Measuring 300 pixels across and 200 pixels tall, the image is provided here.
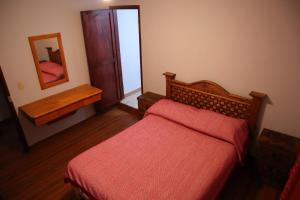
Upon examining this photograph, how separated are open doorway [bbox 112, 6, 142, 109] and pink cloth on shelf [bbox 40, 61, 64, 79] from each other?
130 cm

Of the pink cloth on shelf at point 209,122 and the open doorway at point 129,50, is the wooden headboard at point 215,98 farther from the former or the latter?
the open doorway at point 129,50

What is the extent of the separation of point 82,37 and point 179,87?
6.32 feet

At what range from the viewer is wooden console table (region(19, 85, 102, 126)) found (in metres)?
2.99

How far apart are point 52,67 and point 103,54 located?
3.29 feet

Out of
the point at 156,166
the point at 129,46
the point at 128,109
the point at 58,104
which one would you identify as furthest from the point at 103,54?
the point at 156,166

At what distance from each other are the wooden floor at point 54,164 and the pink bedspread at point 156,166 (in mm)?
467

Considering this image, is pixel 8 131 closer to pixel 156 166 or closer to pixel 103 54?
pixel 103 54

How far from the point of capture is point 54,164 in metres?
3.07

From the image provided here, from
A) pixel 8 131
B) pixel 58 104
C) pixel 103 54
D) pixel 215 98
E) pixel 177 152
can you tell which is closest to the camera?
pixel 177 152

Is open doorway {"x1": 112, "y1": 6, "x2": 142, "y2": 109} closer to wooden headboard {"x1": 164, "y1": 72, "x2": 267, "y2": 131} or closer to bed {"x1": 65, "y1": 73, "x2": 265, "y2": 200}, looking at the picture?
wooden headboard {"x1": 164, "y1": 72, "x2": 267, "y2": 131}

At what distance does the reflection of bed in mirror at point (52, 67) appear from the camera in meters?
3.30

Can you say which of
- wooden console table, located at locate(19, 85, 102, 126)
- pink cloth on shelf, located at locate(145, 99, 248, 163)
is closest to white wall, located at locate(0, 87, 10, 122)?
wooden console table, located at locate(19, 85, 102, 126)

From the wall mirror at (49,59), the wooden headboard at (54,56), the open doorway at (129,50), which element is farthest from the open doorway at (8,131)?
the open doorway at (129,50)

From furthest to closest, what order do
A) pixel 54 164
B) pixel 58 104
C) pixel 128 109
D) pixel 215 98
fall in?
1. pixel 128 109
2. pixel 58 104
3. pixel 54 164
4. pixel 215 98
